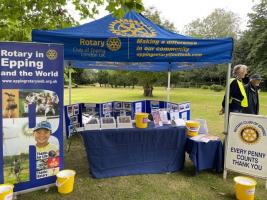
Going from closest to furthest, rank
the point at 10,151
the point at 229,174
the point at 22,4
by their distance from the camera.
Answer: the point at 10,151 < the point at 229,174 < the point at 22,4

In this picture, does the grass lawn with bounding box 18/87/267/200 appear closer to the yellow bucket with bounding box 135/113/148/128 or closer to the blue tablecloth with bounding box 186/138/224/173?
the blue tablecloth with bounding box 186/138/224/173

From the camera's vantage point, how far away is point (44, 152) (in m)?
3.45

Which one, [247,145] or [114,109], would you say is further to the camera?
[114,109]

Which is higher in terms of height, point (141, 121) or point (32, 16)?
point (32, 16)

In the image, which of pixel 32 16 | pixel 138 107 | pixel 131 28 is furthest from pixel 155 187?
pixel 32 16

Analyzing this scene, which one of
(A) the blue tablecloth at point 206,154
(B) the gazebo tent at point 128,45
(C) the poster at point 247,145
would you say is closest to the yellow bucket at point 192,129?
(A) the blue tablecloth at point 206,154

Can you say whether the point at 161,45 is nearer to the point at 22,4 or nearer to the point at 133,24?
the point at 133,24

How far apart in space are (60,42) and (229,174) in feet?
11.6

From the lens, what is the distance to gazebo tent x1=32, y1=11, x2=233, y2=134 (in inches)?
147

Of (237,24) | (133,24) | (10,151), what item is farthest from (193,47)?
(237,24)

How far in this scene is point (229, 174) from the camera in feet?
14.3

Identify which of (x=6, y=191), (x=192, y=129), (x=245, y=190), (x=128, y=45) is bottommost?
(x=245, y=190)

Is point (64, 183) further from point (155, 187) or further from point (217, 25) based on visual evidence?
point (217, 25)

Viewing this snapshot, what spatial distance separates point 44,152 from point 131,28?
8.16 feet
